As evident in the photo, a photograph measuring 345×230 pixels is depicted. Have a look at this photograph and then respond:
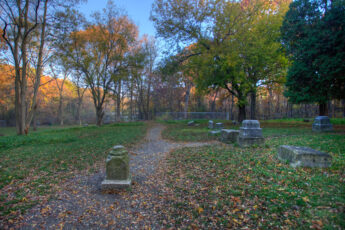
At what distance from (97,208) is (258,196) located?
3.19 m

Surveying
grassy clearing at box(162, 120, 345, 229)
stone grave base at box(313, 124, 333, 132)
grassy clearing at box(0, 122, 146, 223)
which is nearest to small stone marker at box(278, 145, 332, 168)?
grassy clearing at box(162, 120, 345, 229)

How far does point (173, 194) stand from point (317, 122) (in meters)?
11.2

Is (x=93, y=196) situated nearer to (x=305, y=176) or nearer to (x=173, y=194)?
(x=173, y=194)

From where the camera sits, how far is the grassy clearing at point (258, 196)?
276 centimetres

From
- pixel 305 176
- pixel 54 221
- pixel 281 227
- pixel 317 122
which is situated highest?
pixel 317 122

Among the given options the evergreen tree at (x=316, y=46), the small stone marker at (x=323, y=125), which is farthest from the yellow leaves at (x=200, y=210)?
the evergreen tree at (x=316, y=46)

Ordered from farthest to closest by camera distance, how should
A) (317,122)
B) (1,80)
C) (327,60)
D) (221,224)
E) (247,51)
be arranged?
(1,80), (247,51), (317,122), (327,60), (221,224)

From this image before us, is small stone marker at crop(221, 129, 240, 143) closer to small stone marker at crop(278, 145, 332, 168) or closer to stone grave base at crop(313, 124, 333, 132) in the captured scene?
small stone marker at crop(278, 145, 332, 168)

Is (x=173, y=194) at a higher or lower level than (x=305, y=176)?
lower

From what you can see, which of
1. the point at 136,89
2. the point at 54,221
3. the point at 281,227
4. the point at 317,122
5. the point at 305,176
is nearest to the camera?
the point at 281,227

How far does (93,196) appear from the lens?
4199 mm

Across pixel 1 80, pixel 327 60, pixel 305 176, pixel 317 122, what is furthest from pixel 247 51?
pixel 1 80

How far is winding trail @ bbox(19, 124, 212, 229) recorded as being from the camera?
320 cm

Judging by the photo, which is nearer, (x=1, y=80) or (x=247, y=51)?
(x=247, y=51)
